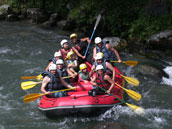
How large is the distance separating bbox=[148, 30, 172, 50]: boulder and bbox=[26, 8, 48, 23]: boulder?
740cm

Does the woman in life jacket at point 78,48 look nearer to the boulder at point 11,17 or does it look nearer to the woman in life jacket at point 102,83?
the woman in life jacket at point 102,83

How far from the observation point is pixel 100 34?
446 inches

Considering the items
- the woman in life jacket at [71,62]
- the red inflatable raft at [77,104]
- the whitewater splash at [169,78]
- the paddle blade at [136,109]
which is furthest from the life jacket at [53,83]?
the whitewater splash at [169,78]

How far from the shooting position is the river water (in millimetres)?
5156

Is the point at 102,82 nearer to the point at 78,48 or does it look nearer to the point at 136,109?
the point at 136,109

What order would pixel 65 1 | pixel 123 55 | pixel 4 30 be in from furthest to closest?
pixel 65 1 → pixel 4 30 → pixel 123 55

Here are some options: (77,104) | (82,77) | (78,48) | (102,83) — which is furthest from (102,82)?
(78,48)

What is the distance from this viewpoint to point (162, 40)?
30.2ft

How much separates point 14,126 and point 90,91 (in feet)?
6.17

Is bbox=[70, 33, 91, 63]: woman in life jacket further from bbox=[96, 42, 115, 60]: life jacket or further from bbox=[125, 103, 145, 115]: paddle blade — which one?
bbox=[125, 103, 145, 115]: paddle blade

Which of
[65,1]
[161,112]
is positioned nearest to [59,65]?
[161,112]

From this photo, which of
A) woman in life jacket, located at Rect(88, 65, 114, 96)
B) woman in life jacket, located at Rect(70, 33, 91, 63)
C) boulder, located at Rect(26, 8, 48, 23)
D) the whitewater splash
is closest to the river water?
the whitewater splash

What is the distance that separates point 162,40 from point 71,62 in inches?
182

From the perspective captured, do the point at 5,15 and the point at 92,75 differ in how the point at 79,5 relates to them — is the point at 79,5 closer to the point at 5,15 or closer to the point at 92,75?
the point at 5,15
